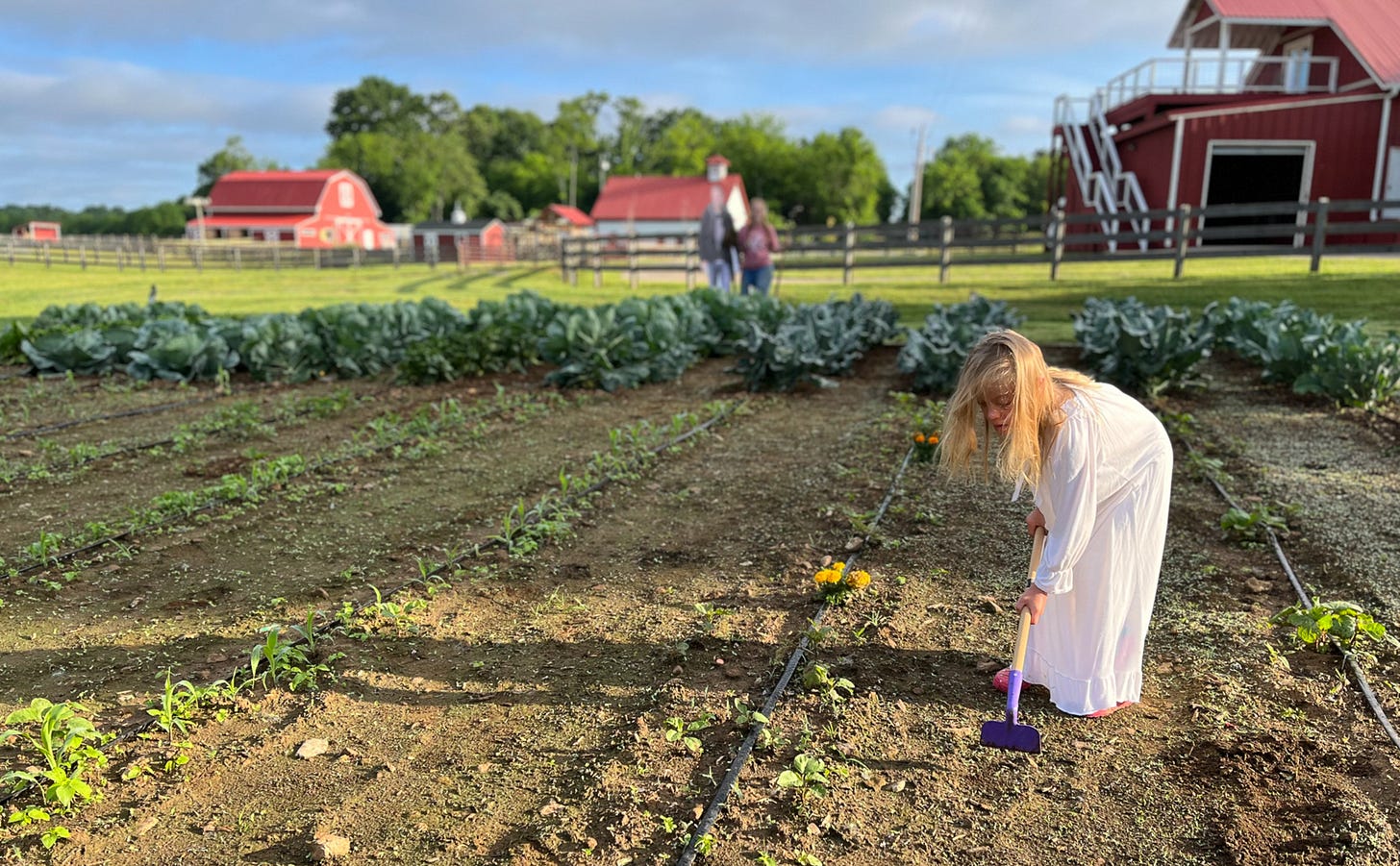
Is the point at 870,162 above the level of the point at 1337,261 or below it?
above

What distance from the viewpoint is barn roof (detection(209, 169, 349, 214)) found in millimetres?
58656

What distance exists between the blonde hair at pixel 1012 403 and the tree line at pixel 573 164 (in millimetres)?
60209

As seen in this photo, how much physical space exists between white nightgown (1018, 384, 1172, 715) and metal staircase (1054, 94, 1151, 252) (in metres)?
18.9

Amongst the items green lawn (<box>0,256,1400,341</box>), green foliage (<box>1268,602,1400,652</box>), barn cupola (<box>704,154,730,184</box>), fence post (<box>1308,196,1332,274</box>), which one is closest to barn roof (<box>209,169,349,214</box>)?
barn cupola (<box>704,154,730,184</box>)

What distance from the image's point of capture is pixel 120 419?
7066mm

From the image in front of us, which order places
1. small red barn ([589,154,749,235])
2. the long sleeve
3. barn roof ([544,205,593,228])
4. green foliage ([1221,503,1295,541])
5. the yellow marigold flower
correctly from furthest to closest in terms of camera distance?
barn roof ([544,205,593,228]) → small red barn ([589,154,749,235]) → green foliage ([1221,503,1295,541]) → the yellow marigold flower → the long sleeve

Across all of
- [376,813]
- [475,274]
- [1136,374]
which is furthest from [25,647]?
[475,274]

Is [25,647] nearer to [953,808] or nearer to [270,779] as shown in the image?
[270,779]

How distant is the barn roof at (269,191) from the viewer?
5866 centimetres

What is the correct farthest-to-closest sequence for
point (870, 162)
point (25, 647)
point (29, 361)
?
1. point (870, 162)
2. point (29, 361)
3. point (25, 647)

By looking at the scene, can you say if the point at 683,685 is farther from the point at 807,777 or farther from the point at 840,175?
the point at 840,175

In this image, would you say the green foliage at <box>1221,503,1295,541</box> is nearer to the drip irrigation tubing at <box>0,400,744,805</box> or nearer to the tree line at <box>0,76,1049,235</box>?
the drip irrigation tubing at <box>0,400,744,805</box>

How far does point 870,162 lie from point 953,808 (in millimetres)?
67205

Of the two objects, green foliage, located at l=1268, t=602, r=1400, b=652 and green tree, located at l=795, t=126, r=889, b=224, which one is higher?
green tree, located at l=795, t=126, r=889, b=224
